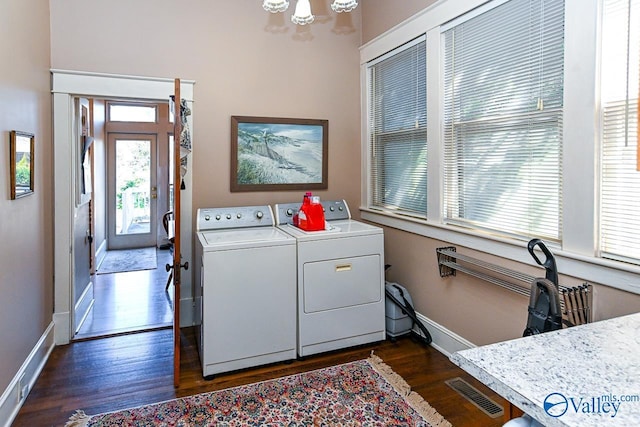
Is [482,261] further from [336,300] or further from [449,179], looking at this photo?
[336,300]

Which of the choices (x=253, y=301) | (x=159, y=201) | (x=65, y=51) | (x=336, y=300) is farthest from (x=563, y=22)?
(x=159, y=201)

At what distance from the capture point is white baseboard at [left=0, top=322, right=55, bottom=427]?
2084 mm

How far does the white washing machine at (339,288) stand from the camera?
2.88 meters

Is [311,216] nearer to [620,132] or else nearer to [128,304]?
[620,132]

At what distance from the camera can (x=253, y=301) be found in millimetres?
2730

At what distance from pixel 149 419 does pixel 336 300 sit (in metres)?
1.40

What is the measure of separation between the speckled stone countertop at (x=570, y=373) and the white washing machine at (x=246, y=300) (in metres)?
1.84

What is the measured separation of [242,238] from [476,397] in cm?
181

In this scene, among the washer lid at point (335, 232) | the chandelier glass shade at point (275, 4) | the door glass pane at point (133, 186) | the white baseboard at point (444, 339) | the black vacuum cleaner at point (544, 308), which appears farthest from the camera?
the door glass pane at point (133, 186)

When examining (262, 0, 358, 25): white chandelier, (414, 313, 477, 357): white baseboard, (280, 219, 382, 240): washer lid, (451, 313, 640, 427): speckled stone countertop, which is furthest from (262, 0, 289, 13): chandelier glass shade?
(414, 313, 477, 357): white baseboard

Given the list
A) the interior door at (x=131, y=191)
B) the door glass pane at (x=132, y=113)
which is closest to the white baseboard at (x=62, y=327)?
the interior door at (x=131, y=191)

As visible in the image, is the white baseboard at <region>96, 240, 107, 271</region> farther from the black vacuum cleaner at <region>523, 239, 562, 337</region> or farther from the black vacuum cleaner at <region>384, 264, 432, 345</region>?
the black vacuum cleaner at <region>523, 239, 562, 337</region>

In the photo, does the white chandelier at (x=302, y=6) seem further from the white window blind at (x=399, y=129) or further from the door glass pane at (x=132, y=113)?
the door glass pane at (x=132, y=113)

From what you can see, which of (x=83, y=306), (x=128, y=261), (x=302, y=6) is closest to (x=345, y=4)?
(x=302, y=6)
